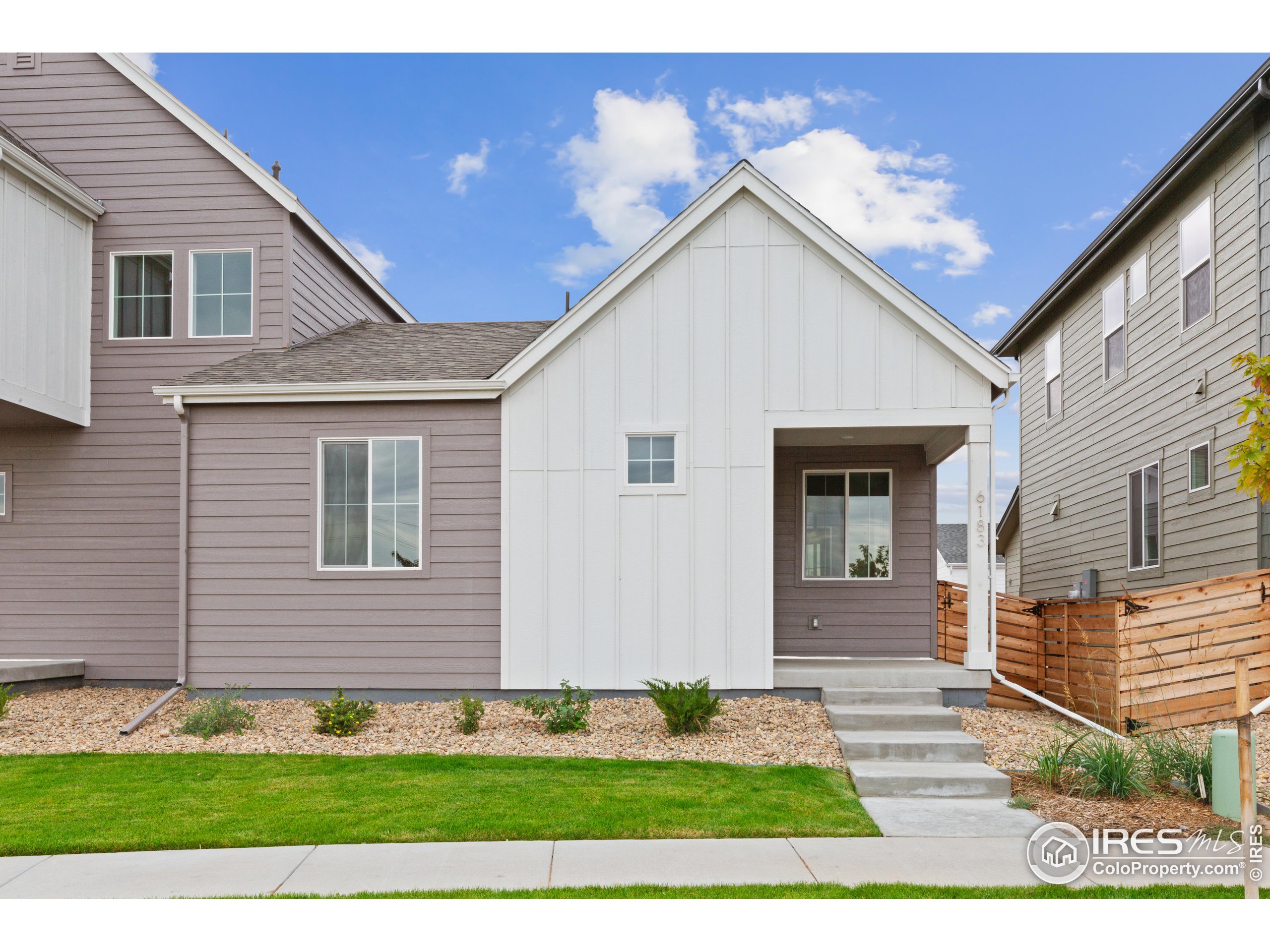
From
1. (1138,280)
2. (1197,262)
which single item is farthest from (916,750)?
(1138,280)

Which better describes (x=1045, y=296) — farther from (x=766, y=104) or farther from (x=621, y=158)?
(x=621, y=158)

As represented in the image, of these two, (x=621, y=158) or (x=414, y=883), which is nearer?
(x=414, y=883)

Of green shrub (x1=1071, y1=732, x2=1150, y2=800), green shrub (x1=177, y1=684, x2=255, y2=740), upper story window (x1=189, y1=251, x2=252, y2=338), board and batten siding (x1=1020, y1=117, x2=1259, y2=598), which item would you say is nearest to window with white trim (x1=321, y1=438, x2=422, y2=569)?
green shrub (x1=177, y1=684, x2=255, y2=740)

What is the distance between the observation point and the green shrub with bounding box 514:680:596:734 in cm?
823

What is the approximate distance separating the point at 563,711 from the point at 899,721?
118 inches

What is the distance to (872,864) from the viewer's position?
5023 millimetres

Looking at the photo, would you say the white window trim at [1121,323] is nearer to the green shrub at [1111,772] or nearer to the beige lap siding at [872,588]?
the beige lap siding at [872,588]

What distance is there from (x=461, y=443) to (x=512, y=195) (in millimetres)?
20614

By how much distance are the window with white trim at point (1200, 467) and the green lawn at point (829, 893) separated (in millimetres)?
8015

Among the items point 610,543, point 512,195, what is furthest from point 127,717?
point 512,195

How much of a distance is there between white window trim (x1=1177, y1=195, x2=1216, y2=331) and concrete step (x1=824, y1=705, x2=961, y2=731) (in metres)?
6.62

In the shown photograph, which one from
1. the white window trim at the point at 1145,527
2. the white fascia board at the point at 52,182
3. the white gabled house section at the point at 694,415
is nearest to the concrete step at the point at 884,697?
the white gabled house section at the point at 694,415

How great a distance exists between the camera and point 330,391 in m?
9.81

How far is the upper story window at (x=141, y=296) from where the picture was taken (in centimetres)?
1193
